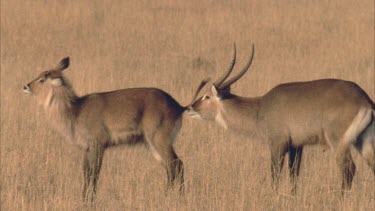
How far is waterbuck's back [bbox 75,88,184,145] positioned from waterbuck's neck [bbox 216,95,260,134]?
72 centimetres

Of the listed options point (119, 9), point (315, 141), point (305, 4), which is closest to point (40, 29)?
point (119, 9)

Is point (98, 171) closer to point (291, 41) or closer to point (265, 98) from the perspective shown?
point (265, 98)

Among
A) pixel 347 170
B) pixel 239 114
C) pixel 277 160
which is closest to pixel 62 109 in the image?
pixel 239 114

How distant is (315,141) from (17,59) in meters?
8.02

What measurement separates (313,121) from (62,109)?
6.77 feet

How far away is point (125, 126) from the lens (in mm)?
7195

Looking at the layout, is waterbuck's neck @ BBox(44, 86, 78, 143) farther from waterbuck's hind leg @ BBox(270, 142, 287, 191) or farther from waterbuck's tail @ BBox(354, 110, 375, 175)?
waterbuck's tail @ BBox(354, 110, 375, 175)

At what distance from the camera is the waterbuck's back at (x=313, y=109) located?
6953mm

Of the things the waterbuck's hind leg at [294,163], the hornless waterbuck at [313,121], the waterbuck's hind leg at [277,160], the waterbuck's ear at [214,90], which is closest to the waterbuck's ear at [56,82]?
the hornless waterbuck at [313,121]

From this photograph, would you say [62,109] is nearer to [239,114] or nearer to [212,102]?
[212,102]

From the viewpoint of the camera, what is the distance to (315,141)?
7207 millimetres

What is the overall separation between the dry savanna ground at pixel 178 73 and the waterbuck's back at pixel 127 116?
329mm

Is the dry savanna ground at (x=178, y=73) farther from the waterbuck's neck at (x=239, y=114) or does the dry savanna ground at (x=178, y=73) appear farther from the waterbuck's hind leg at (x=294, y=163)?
the waterbuck's neck at (x=239, y=114)

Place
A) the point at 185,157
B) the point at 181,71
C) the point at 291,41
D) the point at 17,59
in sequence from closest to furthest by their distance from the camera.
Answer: the point at 185,157, the point at 181,71, the point at 17,59, the point at 291,41
